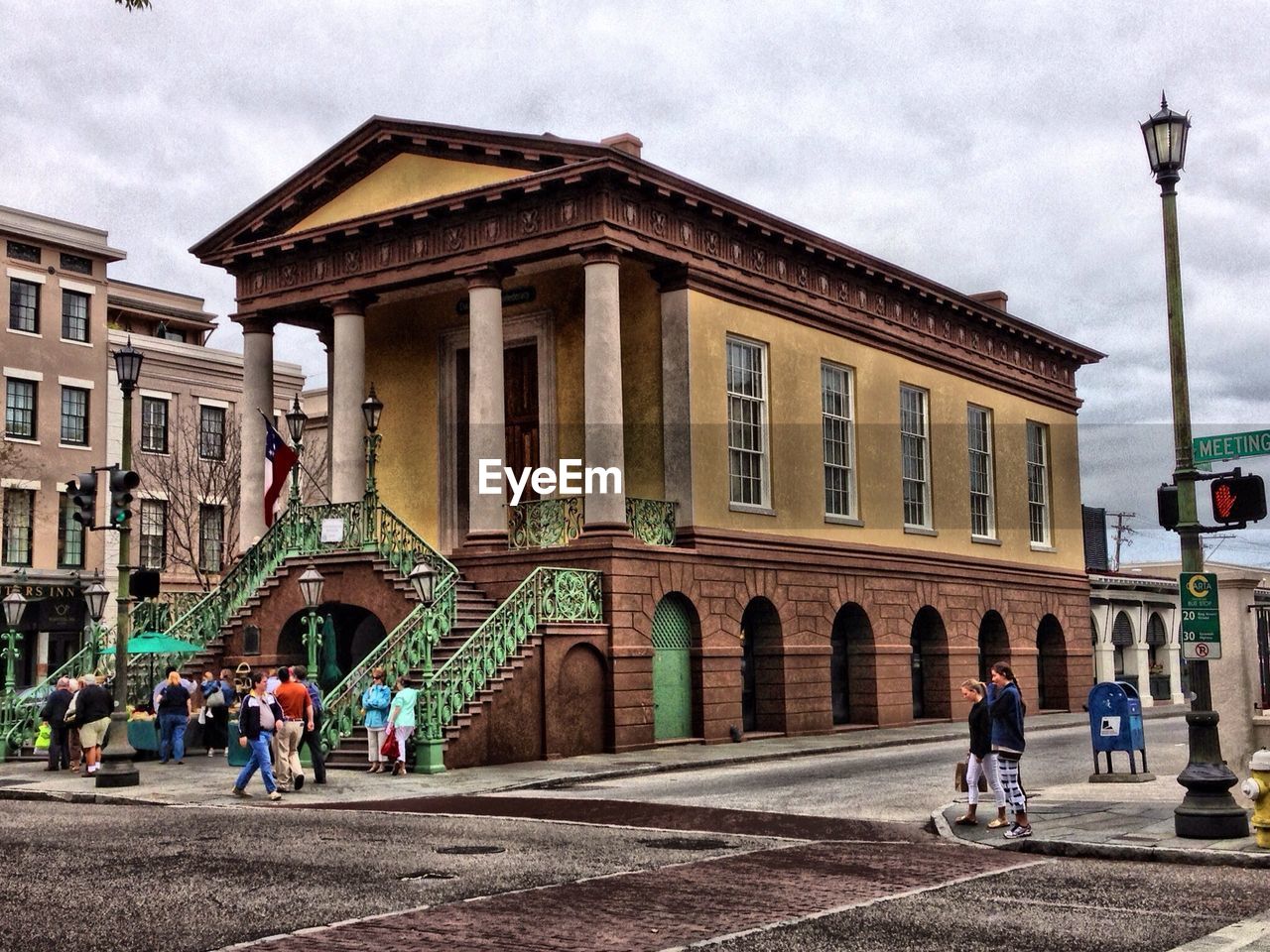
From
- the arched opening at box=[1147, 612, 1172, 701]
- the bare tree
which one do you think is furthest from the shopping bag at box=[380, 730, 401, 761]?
the arched opening at box=[1147, 612, 1172, 701]

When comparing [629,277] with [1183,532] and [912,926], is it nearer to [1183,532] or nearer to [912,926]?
[1183,532]

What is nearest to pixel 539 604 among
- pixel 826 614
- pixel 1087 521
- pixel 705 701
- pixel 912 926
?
pixel 705 701

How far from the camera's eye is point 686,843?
14.1m

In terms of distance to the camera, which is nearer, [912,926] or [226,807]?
[912,926]

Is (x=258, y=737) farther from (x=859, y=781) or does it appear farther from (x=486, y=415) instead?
(x=486, y=415)

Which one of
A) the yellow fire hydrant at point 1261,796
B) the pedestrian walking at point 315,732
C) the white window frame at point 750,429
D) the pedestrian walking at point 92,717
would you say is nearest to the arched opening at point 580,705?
the pedestrian walking at point 315,732

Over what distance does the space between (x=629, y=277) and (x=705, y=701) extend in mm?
8296

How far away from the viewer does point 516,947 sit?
8812 mm

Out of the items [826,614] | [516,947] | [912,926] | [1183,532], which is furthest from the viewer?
[826,614]

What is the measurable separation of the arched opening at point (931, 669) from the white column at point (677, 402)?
33.2 feet

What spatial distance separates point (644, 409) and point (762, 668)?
19.5 ft

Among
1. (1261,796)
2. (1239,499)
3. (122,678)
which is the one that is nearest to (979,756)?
(1261,796)

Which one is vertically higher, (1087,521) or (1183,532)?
(1087,521)

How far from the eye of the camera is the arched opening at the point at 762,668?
2975cm
